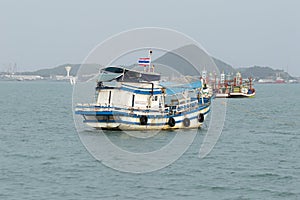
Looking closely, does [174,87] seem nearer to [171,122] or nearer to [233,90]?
[171,122]

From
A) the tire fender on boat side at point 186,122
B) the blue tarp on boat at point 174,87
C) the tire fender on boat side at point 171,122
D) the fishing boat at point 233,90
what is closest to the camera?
the tire fender on boat side at point 171,122

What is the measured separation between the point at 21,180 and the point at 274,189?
12.2 m

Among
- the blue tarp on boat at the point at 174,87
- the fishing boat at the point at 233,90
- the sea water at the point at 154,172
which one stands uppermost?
the blue tarp on boat at the point at 174,87

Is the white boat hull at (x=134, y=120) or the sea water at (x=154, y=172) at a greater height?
the white boat hull at (x=134, y=120)

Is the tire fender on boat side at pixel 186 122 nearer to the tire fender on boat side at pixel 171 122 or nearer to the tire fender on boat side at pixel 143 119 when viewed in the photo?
the tire fender on boat side at pixel 171 122

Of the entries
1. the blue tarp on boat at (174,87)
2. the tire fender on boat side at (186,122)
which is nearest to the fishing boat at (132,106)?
the tire fender on boat side at (186,122)

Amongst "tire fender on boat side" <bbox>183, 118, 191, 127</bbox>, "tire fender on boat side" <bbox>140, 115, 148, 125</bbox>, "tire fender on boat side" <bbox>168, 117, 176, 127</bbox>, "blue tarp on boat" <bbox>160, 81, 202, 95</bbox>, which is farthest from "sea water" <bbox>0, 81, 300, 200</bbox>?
"blue tarp on boat" <bbox>160, 81, 202, 95</bbox>

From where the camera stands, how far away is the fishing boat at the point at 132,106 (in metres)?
43.4

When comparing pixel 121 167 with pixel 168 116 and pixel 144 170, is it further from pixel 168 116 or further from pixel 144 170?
pixel 168 116

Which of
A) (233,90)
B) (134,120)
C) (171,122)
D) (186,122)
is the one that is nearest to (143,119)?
(134,120)

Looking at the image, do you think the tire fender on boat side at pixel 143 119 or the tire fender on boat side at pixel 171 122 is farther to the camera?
the tire fender on boat side at pixel 171 122

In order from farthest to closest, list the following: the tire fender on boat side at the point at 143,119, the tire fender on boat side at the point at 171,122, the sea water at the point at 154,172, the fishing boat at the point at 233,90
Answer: the fishing boat at the point at 233,90, the tire fender on boat side at the point at 171,122, the tire fender on boat side at the point at 143,119, the sea water at the point at 154,172

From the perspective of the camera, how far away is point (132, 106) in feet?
147

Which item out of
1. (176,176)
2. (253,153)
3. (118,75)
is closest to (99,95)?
(118,75)
